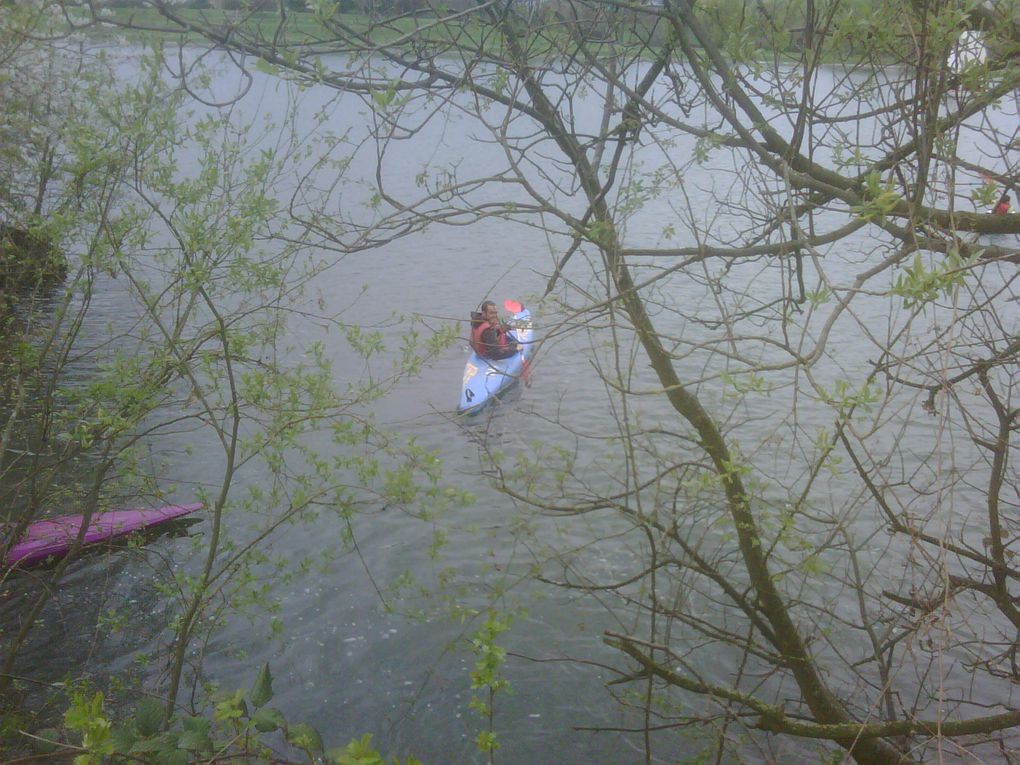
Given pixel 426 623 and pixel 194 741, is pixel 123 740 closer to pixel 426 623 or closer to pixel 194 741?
pixel 194 741

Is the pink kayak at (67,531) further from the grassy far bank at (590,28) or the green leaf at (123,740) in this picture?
the grassy far bank at (590,28)

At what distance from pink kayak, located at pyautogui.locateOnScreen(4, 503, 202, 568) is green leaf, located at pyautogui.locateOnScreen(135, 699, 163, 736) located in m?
2.28

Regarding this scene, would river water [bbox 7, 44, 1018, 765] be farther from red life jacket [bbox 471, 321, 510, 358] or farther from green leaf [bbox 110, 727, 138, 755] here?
green leaf [bbox 110, 727, 138, 755]

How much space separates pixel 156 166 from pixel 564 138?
2.16 metres

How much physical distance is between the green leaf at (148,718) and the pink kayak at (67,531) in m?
2.28

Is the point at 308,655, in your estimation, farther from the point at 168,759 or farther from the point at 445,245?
the point at 445,245

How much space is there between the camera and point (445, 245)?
63.9 feet

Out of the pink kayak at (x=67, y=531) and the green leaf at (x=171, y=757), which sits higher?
the pink kayak at (x=67, y=531)

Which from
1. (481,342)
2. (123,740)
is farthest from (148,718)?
(481,342)

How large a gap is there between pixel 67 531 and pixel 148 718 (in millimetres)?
3038

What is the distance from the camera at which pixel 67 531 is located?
552 cm

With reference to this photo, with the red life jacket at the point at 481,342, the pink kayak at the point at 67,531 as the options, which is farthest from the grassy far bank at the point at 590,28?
the pink kayak at the point at 67,531

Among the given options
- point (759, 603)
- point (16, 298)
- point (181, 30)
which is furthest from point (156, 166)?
point (759, 603)

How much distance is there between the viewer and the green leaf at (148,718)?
2855 millimetres
